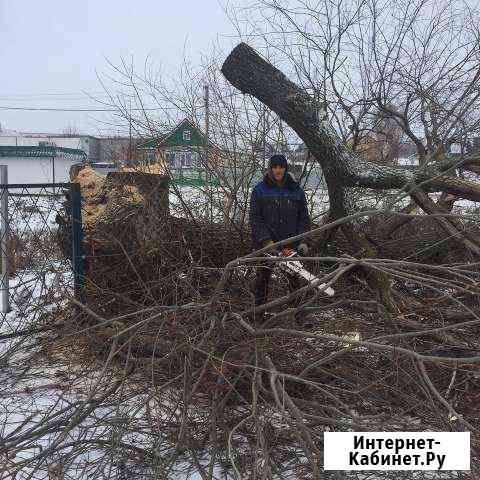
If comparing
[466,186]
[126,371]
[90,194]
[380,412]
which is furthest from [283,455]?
[90,194]

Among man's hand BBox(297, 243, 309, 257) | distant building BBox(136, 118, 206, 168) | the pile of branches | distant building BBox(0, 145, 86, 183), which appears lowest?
the pile of branches

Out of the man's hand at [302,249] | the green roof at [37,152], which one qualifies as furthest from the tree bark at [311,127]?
the green roof at [37,152]

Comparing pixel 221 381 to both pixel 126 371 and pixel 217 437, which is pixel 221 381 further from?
pixel 126 371

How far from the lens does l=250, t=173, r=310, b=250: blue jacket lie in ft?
13.2

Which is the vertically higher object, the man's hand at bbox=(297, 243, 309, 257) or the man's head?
the man's head

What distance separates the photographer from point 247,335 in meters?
2.80

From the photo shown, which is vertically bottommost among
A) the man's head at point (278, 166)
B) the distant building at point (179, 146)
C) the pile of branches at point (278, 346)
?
the pile of branches at point (278, 346)

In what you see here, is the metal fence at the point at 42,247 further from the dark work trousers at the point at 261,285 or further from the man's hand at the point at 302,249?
the man's hand at the point at 302,249

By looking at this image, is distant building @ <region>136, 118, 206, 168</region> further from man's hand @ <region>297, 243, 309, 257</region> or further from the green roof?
the green roof

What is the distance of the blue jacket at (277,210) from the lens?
13.2 ft

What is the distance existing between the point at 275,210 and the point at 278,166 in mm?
362

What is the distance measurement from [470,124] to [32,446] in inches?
227

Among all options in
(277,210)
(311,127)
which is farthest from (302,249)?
(311,127)

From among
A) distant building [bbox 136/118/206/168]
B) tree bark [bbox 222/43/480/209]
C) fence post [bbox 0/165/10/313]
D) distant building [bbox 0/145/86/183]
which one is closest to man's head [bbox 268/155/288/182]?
tree bark [bbox 222/43/480/209]
